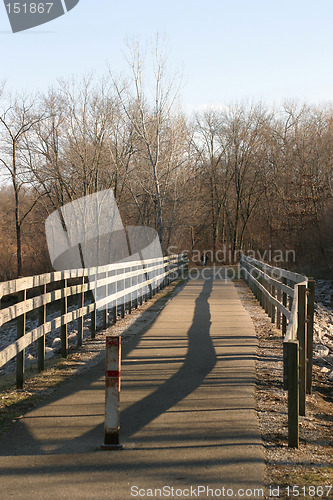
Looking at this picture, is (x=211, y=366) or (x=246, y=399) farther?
(x=211, y=366)

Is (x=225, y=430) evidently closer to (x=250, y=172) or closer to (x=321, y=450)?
(x=321, y=450)

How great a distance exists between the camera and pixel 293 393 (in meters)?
4.86

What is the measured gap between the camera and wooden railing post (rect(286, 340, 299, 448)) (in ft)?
15.6

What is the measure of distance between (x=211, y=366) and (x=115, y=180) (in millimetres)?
36439

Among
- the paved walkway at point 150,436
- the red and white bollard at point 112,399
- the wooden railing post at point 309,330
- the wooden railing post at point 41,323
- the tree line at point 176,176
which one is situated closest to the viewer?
the paved walkway at point 150,436

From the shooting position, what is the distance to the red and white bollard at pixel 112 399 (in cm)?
494

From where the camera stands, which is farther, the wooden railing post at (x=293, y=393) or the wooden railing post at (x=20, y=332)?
the wooden railing post at (x=20, y=332)

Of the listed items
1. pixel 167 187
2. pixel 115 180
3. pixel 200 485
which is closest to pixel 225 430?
pixel 200 485

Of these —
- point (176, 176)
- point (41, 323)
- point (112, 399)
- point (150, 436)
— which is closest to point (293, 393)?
point (150, 436)

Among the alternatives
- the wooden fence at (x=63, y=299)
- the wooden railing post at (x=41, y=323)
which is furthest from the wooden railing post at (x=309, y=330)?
the wooden railing post at (x=41, y=323)

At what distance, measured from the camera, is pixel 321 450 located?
502 cm

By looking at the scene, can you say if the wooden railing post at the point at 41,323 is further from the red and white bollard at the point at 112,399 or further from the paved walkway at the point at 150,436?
the red and white bollard at the point at 112,399

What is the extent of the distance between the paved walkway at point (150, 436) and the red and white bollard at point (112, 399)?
135 mm

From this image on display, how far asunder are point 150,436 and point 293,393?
52.2 inches
